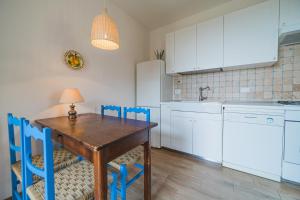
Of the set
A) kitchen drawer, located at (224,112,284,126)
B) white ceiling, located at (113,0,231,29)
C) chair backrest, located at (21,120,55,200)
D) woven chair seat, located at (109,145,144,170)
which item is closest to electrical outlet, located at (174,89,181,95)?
kitchen drawer, located at (224,112,284,126)

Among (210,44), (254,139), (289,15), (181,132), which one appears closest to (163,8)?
(210,44)

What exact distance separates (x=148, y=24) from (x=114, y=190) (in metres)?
3.29

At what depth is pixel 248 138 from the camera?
1.76 m

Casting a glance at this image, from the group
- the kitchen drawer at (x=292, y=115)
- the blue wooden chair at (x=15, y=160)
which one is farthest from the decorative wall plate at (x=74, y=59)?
the kitchen drawer at (x=292, y=115)

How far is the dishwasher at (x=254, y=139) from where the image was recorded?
5.26 feet

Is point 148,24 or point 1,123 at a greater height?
point 148,24

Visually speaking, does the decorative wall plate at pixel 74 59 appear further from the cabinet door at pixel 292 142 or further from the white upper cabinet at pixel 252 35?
the cabinet door at pixel 292 142

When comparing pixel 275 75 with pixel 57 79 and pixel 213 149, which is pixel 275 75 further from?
pixel 57 79

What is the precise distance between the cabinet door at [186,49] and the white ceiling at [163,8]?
442 mm

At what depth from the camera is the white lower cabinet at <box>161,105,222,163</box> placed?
2006 mm

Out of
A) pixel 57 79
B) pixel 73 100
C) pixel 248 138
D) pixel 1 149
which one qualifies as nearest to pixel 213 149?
pixel 248 138

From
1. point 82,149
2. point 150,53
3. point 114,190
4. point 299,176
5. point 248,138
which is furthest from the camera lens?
point 150,53

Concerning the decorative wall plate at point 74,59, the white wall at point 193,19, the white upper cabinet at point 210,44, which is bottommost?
the decorative wall plate at point 74,59

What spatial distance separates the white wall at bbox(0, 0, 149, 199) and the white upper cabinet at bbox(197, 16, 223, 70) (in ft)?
5.26
